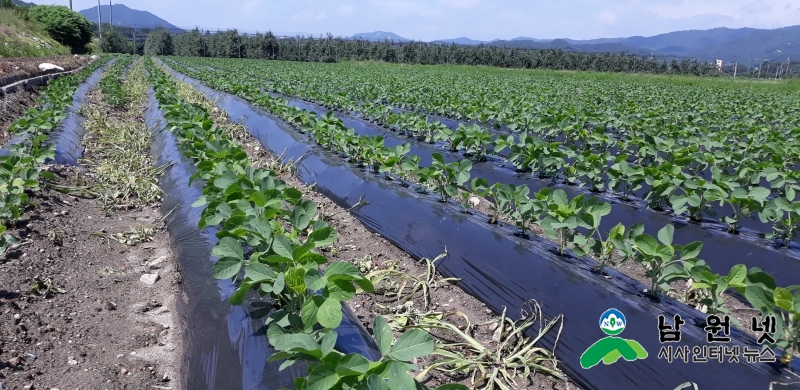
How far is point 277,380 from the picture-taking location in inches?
72.1

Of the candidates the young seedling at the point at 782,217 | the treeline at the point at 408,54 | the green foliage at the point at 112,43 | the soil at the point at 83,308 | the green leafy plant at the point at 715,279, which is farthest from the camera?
the green foliage at the point at 112,43

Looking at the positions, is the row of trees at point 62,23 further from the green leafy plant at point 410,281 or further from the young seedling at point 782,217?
the young seedling at point 782,217

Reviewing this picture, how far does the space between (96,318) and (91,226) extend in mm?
1678

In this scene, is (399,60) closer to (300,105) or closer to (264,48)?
(264,48)

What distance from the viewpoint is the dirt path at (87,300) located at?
244 cm

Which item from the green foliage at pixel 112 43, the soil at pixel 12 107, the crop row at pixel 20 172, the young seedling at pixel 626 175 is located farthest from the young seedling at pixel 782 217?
the green foliage at pixel 112 43

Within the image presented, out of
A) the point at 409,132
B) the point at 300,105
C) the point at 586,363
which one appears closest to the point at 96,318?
the point at 586,363

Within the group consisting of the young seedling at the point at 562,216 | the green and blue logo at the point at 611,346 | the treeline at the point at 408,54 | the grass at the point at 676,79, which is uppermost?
the treeline at the point at 408,54

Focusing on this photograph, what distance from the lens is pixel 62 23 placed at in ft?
134

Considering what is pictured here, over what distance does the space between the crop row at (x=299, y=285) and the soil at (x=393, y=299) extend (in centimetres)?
77

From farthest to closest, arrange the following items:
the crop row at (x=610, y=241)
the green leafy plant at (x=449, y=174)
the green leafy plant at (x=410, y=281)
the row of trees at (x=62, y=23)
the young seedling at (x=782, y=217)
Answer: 1. the row of trees at (x=62, y=23)
2. the green leafy plant at (x=449, y=174)
3. the green leafy plant at (x=410, y=281)
4. the young seedling at (x=782, y=217)
5. the crop row at (x=610, y=241)

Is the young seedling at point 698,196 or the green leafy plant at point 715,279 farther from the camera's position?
the young seedling at point 698,196

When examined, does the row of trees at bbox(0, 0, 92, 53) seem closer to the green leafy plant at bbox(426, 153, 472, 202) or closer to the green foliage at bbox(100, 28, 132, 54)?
the green foliage at bbox(100, 28, 132, 54)

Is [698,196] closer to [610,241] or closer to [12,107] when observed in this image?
[610,241]
